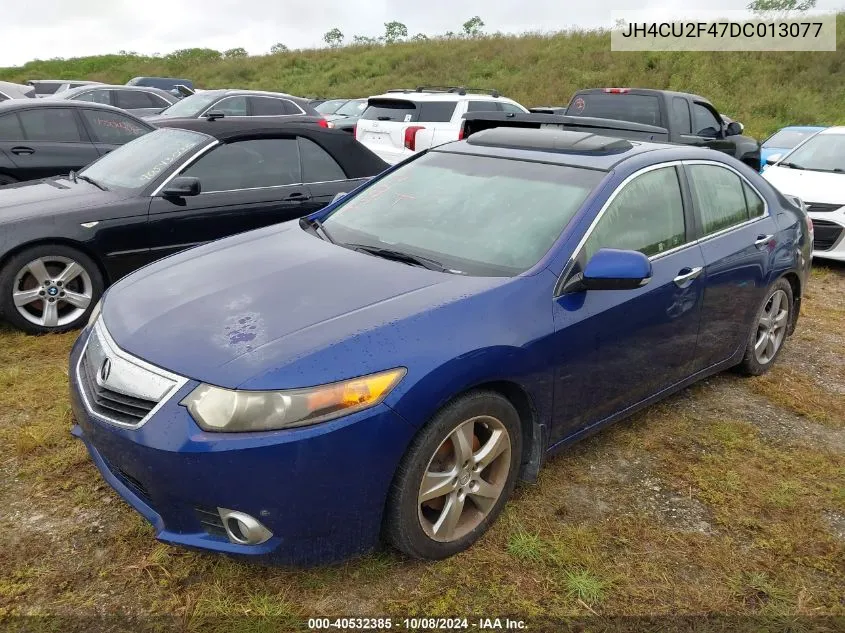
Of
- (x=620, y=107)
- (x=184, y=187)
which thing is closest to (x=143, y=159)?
(x=184, y=187)

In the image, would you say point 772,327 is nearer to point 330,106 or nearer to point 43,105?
point 43,105

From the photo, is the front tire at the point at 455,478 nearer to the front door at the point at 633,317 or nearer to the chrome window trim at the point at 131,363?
the front door at the point at 633,317

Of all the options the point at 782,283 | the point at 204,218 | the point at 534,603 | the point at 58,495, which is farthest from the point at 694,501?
the point at 204,218

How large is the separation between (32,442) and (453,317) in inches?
87.2

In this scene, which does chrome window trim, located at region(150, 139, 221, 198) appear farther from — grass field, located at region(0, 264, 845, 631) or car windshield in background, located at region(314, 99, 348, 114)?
car windshield in background, located at region(314, 99, 348, 114)

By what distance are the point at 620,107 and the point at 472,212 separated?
6.93m

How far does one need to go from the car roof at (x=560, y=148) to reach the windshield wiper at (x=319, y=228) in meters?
0.83

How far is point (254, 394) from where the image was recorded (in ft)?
7.02

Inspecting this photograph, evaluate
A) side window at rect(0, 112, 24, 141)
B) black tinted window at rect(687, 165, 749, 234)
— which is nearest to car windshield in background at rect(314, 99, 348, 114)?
side window at rect(0, 112, 24, 141)

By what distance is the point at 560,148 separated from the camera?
11.3ft

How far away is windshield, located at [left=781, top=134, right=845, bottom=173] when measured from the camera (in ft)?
27.0

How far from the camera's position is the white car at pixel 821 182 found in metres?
7.42

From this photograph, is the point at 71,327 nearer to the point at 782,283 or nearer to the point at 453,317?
the point at 453,317

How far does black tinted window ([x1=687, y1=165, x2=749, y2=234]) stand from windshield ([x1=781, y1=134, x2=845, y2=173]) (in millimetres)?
5135
